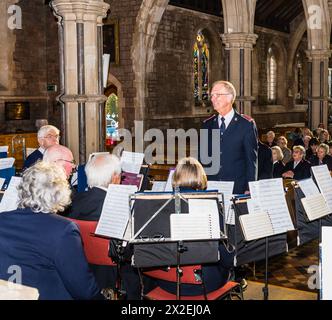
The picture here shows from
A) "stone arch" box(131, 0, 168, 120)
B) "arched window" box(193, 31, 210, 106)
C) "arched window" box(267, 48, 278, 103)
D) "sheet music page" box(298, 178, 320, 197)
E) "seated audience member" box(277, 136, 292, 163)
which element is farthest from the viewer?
"arched window" box(267, 48, 278, 103)

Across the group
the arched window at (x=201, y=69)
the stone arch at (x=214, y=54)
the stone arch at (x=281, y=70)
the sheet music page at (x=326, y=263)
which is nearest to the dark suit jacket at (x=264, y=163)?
the sheet music page at (x=326, y=263)

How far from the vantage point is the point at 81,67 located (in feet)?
23.3

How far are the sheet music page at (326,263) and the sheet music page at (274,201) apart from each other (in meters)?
→ 1.55

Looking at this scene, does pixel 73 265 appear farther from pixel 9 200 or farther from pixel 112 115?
pixel 112 115

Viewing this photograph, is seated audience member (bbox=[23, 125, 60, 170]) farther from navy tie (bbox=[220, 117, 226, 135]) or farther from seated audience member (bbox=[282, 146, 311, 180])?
seated audience member (bbox=[282, 146, 311, 180])

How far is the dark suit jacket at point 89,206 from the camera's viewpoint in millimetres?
3416

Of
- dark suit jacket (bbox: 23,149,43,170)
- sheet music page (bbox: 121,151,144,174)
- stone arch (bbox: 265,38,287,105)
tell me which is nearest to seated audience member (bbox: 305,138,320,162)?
sheet music page (bbox: 121,151,144,174)

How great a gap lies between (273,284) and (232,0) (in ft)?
27.0

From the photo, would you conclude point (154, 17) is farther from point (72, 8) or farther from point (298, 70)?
point (298, 70)

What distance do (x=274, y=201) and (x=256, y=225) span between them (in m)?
0.29

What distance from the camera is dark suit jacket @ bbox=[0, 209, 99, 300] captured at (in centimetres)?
230

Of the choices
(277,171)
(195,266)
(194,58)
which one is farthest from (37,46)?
(195,266)

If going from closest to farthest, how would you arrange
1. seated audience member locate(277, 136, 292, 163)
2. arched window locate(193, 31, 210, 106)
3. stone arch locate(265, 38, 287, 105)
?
1. seated audience member locate(277, 136, 292, 163)
2. arched window locate(193, 31, 210, 106)
3. stone arch locate(265, 38, 287, 105)

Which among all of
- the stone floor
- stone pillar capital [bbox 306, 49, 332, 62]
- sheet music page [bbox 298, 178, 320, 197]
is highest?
stone pillar capital [bbox 306, 49, 332, 62]
